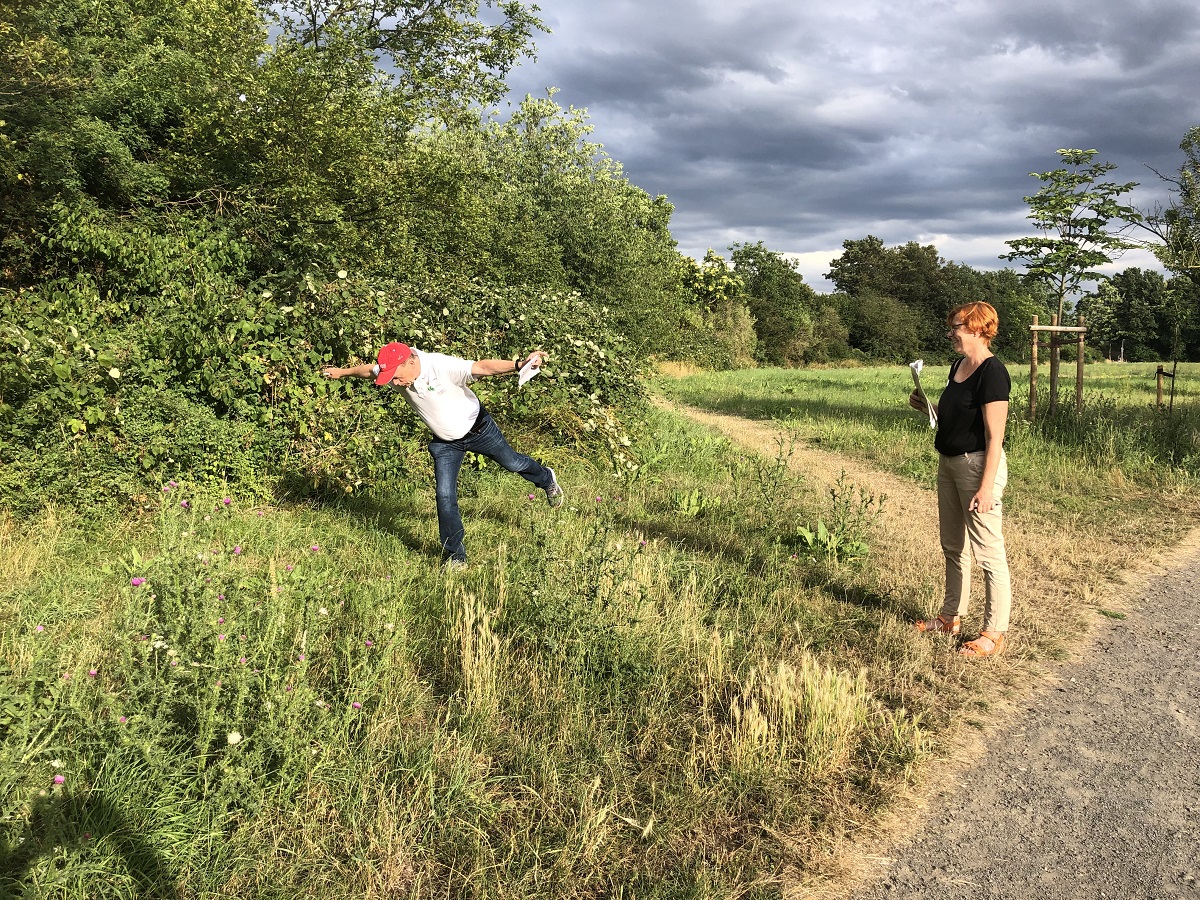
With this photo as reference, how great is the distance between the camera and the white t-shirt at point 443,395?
18.0 feet

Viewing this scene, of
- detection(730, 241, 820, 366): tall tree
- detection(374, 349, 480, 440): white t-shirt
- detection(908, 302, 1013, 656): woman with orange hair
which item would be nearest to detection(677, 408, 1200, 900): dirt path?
detection(908, 302, 1013, 656): woman with orange hair

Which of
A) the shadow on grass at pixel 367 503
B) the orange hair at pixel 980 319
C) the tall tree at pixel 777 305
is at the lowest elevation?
the shadow on grass at pixel 367 503

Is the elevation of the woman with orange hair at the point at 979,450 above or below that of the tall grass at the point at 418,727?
above

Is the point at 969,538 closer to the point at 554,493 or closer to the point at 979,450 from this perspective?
the point at 979,450

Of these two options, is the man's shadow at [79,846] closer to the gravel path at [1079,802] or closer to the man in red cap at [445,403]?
the gravel path at [1079,802]

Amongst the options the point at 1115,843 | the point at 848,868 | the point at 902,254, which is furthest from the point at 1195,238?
the point at 902,254

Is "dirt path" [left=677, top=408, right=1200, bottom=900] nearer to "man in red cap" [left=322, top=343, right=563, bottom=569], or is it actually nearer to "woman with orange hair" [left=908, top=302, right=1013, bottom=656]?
"woman with orange hair" [left=908, top=302, right=1013, bottom=656]

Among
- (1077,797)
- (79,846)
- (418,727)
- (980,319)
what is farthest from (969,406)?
(79,846)

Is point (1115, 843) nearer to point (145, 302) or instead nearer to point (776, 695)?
point (776, 695)

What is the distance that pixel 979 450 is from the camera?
4320 mm

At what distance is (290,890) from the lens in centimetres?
241

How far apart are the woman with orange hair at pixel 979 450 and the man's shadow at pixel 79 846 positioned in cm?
433

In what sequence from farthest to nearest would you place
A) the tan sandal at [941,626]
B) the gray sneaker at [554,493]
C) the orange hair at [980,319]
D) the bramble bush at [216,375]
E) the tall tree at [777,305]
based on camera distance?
the tall tree at [777,305] < the gray sneaker at [554,493] < the bramble bush at [216,375] < the tan sandal at [941,626] < the orange hair at [980,319]

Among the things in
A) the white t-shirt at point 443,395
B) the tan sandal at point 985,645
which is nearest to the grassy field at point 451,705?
the tan sandal at point 985,645
